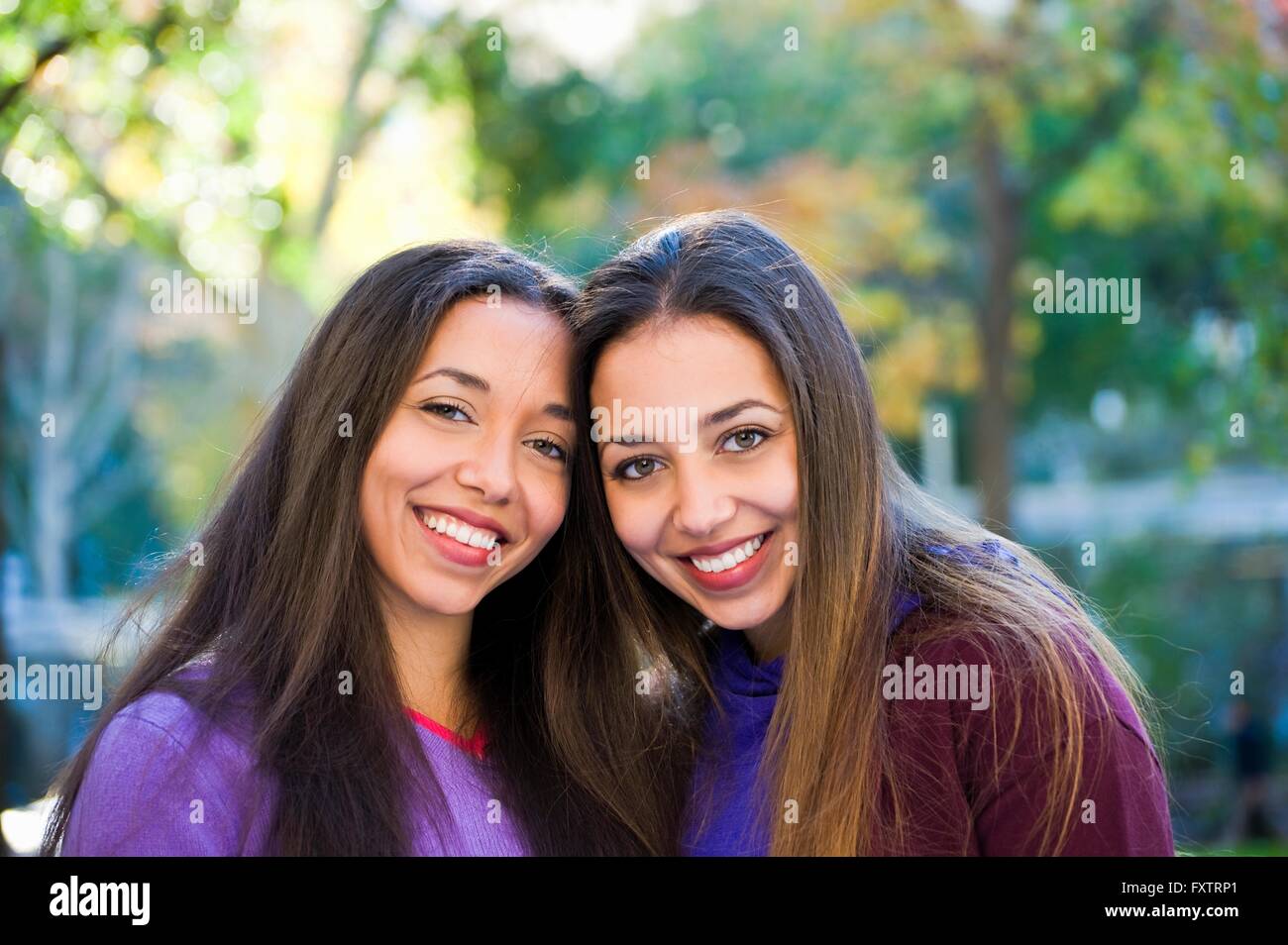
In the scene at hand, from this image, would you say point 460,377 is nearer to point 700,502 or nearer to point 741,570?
point 700,502

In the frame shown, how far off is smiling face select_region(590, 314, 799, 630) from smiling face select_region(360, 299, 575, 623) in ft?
0.69

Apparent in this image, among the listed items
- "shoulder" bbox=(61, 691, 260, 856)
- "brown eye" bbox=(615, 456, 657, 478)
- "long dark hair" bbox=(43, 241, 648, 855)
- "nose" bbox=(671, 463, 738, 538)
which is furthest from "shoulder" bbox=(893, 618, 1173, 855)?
"shoulder" bbox=(61, 691, 260, 856)

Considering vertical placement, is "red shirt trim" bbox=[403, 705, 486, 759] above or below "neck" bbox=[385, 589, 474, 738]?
below

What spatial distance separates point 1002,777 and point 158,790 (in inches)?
67.6

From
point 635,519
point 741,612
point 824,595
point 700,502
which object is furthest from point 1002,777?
point 635,519

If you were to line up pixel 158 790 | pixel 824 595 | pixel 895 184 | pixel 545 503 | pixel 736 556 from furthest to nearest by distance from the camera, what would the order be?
pixel 895 184, pixel 545 503, pixel 736 556, pixel 824 595, pixel 158 790

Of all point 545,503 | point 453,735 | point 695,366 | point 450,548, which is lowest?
point 453,735

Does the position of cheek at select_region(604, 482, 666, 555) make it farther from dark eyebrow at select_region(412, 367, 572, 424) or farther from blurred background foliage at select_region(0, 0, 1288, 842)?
blurred background foliage at select_region(0, 0, 1288, 842)

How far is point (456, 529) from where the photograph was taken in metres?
2.96

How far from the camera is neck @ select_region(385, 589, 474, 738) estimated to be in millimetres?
3094

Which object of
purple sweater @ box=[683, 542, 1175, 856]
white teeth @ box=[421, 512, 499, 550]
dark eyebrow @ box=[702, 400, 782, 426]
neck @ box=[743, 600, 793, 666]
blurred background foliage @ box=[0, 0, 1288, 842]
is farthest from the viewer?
blurred background foliage @ box=[0, 0, 1288, 842]

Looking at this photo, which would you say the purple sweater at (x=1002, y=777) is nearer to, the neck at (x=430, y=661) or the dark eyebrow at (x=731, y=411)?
the dark eyebrow at (x=731, y=411)

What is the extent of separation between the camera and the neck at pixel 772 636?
3.07m
